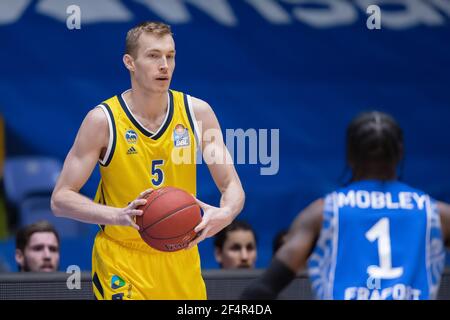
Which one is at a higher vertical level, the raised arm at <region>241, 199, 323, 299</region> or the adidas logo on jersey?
the adidas logo on jersey

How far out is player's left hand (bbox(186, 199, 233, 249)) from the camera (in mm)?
5074

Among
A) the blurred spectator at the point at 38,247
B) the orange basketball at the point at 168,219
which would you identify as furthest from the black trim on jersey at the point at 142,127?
the blurred spectator at the point at 38,247

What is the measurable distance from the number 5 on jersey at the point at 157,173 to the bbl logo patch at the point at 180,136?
0.13 m

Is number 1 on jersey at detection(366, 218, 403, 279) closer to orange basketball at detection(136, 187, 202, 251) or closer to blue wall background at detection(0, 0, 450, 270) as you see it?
orange basketball at detection(136, 187, 202, 251)

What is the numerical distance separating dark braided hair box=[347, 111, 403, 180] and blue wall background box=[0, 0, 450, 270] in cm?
433

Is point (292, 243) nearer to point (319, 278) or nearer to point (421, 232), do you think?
point (319, 278)

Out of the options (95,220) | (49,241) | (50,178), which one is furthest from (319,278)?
(50,178)

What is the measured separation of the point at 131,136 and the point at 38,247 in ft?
5.29

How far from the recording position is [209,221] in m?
5.09

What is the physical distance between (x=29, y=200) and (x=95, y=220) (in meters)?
2.96

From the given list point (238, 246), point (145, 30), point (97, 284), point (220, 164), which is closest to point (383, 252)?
point (220, 164)

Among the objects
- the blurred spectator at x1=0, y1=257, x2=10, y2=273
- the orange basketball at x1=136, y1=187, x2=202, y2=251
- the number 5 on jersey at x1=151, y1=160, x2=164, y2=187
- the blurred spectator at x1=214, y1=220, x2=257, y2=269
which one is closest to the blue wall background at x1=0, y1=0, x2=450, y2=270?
the blurred spectator at x1=0, y1=257, x2=10, y2=273

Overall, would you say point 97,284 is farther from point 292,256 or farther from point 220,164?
point 292,256
